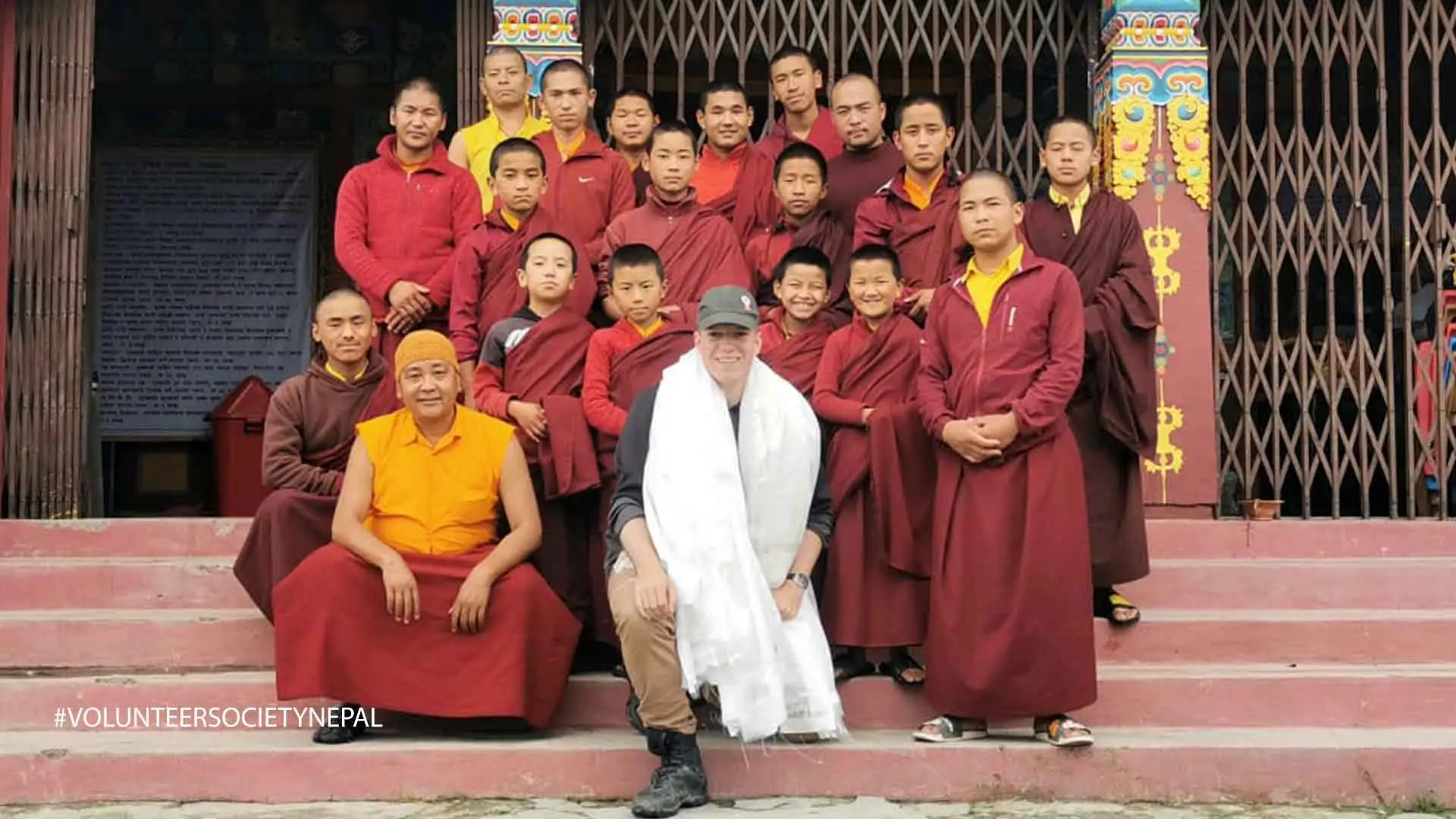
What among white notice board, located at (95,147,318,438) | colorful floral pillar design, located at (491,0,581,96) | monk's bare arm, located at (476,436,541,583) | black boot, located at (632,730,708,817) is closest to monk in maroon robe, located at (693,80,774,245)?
colorful floral pillar design, located at (491,0,581,96)

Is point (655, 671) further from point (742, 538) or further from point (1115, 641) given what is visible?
point (1115, 641)

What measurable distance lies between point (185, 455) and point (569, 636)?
5.30m

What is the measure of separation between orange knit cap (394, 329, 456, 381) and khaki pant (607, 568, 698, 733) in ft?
3.47

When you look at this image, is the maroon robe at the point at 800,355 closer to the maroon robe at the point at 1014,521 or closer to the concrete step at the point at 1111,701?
the maroon robe at the point at 1014,521

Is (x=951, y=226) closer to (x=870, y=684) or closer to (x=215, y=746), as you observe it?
(x=870, y=684)

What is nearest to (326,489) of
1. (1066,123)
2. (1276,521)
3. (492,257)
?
(492,257)

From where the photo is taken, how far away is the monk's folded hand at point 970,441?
454 cm

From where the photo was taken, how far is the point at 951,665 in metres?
4.51

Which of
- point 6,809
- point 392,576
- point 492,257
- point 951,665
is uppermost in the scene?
point 492,257

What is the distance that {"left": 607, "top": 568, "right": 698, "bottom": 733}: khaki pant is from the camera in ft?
13.7

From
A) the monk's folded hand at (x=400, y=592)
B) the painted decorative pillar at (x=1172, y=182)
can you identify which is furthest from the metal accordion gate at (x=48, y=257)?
the painted decorative pillar at (x=1172, y=182)

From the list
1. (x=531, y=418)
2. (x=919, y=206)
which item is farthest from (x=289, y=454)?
(x=919, y=206)

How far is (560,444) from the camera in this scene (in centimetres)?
505

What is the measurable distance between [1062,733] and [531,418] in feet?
6.39
